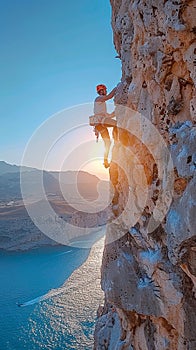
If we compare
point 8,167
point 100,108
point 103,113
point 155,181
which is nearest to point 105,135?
point 103,113

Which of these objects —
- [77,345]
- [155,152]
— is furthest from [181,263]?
[77,345]

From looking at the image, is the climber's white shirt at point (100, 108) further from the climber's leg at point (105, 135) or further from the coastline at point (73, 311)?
the coastline at point (73, 311)

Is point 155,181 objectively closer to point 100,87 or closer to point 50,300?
point 100,87

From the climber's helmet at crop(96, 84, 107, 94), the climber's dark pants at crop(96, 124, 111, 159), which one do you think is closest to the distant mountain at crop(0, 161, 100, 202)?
the climber's dark pants at crop(96, 124, 111, 159)

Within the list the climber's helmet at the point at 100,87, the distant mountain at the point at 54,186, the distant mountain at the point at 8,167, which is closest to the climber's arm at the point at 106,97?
the climber's helmet at the point at 100,87

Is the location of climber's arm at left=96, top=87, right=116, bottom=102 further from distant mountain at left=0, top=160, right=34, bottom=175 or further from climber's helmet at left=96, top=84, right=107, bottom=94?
distant mountain at left=0, top=160, right=34, bottom=175

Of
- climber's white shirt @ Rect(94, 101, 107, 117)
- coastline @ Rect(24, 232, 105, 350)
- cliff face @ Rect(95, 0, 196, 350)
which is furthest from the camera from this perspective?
coastline @ Rect(24, 232, 105, 350)
